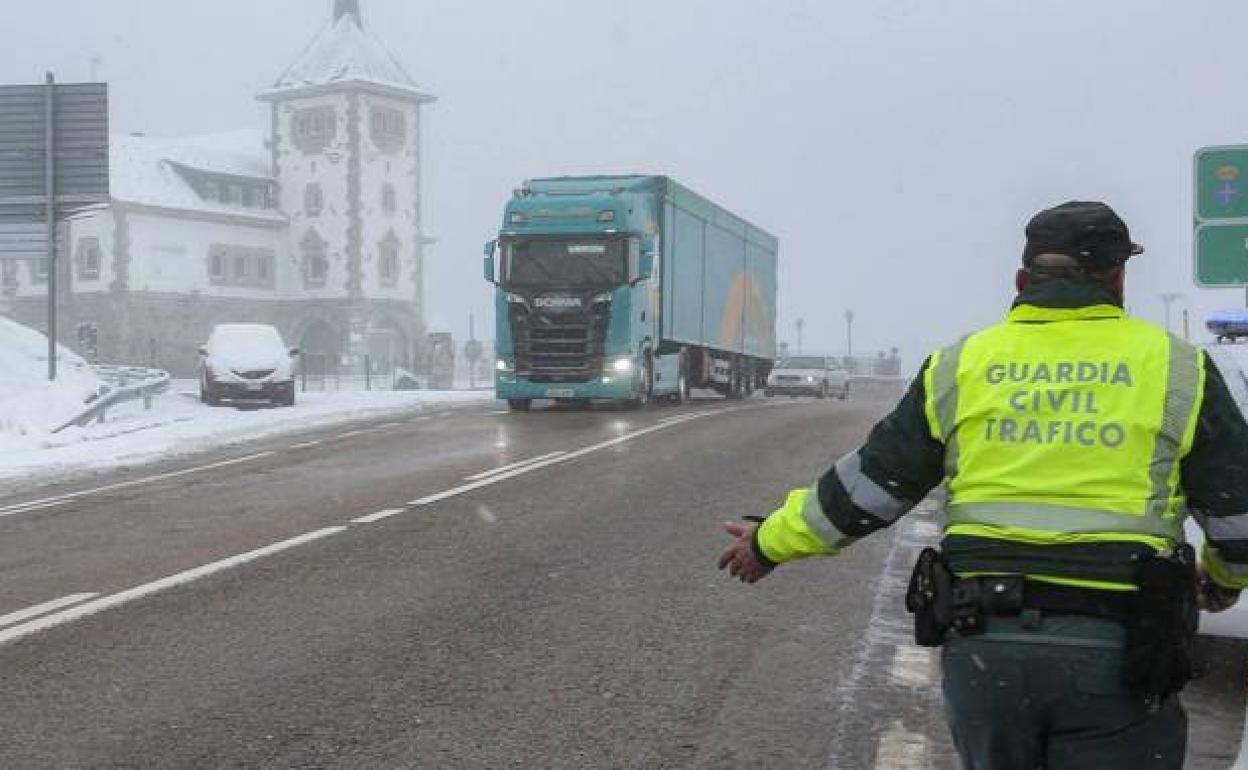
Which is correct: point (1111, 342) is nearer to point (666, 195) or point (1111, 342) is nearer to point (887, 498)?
point (887, 498)

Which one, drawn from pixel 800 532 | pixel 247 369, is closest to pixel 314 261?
pixel 247 369

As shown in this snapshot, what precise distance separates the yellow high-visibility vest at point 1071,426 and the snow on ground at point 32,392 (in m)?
17.4

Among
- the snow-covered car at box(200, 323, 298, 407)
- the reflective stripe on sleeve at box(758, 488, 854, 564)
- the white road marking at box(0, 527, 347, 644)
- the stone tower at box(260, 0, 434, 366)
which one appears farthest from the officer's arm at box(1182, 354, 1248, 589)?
the stone tower at box(260, 0, 434, 366)

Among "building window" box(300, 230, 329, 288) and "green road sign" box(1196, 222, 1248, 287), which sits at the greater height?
"building window" box(300, 230, 329, 288)

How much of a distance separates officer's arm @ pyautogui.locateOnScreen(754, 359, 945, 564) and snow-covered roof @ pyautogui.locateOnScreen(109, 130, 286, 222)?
6880cm

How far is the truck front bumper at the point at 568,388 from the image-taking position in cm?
2231

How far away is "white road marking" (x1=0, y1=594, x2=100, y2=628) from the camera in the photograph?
6.81 metres

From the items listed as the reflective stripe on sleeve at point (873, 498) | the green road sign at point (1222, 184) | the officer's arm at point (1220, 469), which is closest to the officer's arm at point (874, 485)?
the reflective stripe on sleeve at point (873, 498)

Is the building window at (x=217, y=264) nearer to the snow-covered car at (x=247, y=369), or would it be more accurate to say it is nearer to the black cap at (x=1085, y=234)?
the snow-covered car at (x=247, y=369)

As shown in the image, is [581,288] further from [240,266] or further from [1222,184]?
[240,266]

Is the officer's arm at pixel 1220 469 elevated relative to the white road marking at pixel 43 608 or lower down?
elevated

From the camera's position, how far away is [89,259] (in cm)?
6838

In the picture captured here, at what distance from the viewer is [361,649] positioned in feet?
20.3

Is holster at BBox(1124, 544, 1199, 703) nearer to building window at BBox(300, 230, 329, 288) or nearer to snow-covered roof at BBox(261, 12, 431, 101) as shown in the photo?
building window at BBox(300, 230, 329, 288)
